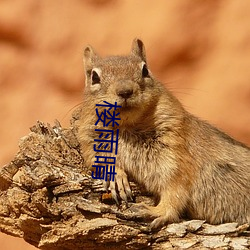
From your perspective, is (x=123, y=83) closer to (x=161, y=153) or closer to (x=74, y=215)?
(x=161, y=153)

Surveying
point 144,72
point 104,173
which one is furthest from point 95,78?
point 104,173

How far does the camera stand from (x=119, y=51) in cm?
252

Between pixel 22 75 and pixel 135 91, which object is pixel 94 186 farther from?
pixel 22 75

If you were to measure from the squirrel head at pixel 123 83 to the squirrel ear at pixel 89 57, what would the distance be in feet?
0.06

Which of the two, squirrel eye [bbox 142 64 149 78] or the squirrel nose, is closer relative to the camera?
the squirrel nose

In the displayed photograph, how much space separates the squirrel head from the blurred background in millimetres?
823

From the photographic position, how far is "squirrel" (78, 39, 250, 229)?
1.49 metres

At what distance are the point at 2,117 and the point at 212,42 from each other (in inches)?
41.9

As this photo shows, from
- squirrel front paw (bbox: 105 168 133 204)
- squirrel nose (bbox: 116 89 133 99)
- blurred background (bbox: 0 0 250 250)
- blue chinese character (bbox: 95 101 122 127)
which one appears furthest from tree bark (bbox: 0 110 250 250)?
blurred background (bbox: 0 0 250 250)

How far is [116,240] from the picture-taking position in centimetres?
144

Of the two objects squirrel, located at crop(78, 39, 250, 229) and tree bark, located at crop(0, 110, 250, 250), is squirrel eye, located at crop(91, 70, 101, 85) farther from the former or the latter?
tree bark, located at crop(0, 110, 250, 250)

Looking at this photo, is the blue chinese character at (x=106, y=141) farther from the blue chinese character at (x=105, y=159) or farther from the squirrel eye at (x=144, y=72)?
the squirrel eye at (x=144, y=72)

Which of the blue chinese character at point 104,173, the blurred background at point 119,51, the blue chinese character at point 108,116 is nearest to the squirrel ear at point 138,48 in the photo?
the blue chinese character at point 108,116

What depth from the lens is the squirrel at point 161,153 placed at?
1490 mm
